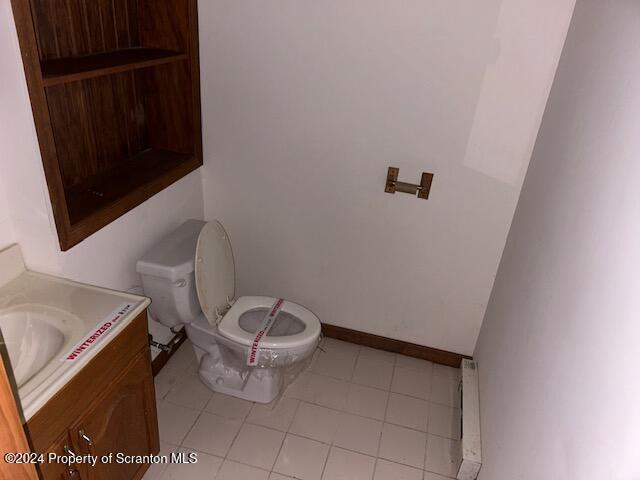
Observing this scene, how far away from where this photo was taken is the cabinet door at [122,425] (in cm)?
132

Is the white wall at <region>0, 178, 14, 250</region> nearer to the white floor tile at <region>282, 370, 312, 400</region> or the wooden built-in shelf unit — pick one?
the wooden built-in shelf unit

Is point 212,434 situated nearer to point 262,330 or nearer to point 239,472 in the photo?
point 239,472

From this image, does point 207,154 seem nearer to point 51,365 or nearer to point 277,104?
point 277,104

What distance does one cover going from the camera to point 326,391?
2.27 metres

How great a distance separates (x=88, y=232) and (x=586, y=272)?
1.49 meters

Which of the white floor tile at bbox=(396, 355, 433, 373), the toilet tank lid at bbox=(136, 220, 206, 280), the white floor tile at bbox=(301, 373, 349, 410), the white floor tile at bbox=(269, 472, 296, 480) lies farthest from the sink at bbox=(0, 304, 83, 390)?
the white floor tile at bbox=(396, 355, 433, 373)

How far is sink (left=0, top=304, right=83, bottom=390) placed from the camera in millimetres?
1300

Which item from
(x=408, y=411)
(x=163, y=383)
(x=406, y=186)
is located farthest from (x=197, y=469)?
(x=406, y=186)

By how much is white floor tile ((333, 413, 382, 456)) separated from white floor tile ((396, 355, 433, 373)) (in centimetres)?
42

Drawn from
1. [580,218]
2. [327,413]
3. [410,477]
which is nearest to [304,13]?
[580,218]

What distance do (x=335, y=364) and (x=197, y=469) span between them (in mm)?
852

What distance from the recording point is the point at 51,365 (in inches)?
47.3

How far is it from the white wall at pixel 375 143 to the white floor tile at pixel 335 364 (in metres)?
0.18

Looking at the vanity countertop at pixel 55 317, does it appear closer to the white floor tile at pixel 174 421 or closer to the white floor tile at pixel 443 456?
the white floor tile at pixel 174 421
